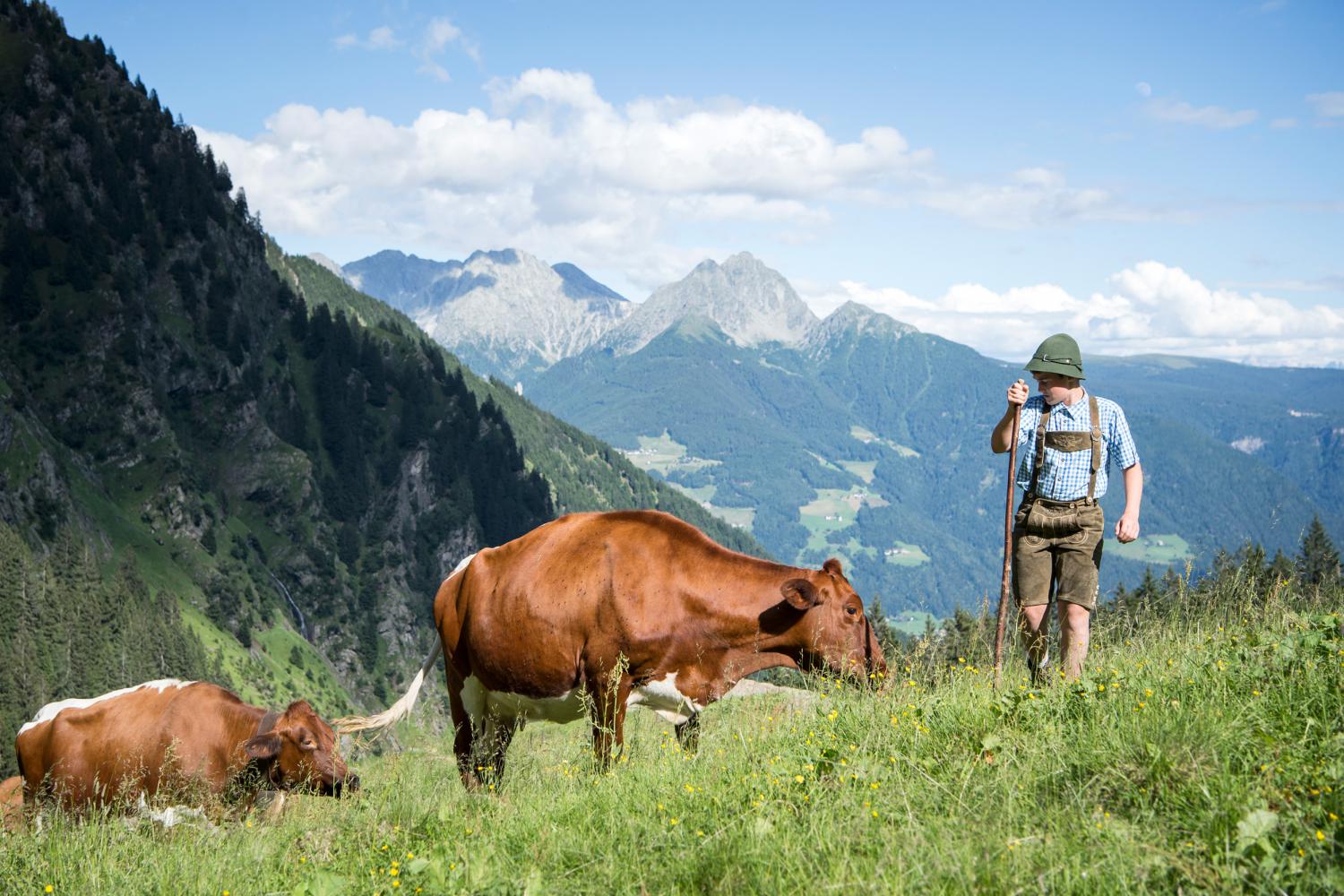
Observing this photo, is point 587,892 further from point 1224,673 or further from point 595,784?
point 1224,673

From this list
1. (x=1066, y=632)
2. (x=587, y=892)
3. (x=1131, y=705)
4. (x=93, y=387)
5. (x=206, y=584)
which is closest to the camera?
(x=587, y=892)

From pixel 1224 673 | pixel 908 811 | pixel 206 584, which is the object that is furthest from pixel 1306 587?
pixel 206 584

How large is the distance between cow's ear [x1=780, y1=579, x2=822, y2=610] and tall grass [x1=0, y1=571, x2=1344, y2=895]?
736mm

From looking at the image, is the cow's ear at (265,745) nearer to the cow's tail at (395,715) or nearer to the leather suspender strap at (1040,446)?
the cow's tail at (395,715)

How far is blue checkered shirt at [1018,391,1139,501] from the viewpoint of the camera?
9.12m

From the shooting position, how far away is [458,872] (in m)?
5.54

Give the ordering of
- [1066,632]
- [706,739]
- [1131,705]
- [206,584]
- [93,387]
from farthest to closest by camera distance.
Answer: [93,387] → [206,584] → [1066,632] → [706,739] → [1131,705]

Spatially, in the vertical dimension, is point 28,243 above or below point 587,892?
above

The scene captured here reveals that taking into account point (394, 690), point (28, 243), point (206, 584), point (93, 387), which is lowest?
point (394, 690)

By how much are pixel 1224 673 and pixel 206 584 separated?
183 m

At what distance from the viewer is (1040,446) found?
9297 mm

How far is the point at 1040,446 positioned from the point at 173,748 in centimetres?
1045

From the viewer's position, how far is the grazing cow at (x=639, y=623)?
860 cm

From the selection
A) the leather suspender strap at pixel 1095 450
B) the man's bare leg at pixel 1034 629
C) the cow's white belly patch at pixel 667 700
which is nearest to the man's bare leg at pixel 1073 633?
the man's bare leg at pixel 1034 629
